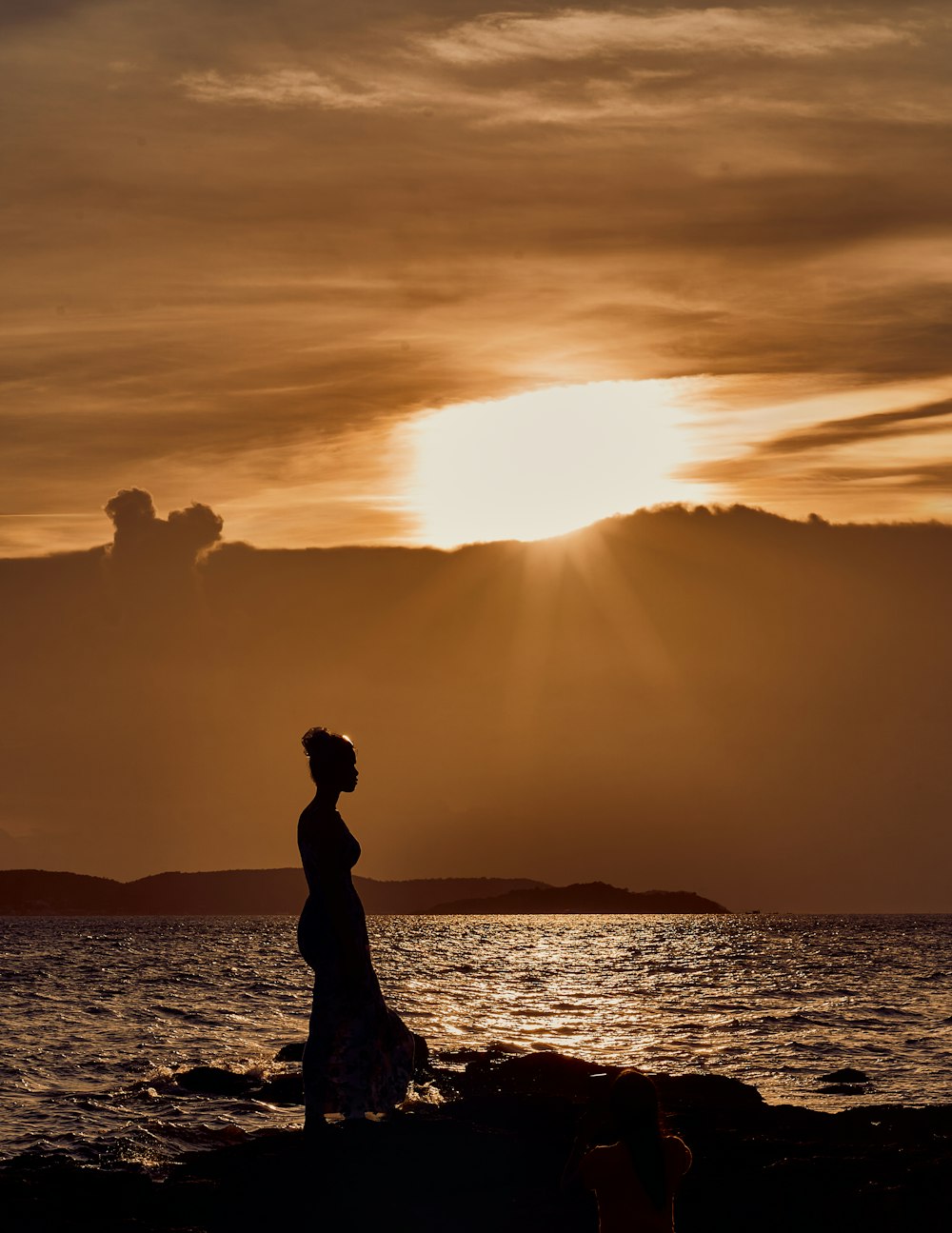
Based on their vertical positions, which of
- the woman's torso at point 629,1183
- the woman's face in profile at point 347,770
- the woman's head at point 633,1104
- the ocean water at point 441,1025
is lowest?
the ocean water at point 441,1025

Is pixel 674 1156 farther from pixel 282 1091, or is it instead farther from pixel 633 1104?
pixel 282 1091

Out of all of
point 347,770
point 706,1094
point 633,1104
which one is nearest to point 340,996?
point 347,770

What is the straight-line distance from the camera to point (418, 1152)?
15141 mm

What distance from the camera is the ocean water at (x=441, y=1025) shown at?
23.7 metres

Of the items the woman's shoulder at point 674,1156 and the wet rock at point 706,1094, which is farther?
the wet rock at point 706,1094

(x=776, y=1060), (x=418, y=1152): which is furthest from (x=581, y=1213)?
(x=776, y=1060)

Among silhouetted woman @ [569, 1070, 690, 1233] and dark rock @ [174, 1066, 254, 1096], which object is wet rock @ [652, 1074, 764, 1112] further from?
silhouetted woman @ [569, 1070, 690, 1233]

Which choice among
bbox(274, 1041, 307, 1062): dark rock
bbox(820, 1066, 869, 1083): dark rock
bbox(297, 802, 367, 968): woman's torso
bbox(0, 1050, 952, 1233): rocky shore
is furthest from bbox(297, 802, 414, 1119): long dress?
bbox(820, 1066, 869, 1083): dark rock

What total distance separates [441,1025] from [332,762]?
2769 cm

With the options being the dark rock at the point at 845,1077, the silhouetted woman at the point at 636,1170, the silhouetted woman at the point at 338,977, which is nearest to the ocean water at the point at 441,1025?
the dark rock at the point at 845,1077

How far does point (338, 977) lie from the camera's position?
1428 centimetres

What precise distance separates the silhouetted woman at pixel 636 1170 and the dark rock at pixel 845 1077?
76.0ft

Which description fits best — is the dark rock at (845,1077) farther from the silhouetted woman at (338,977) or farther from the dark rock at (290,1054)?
the silhouetted woman at (338,977)

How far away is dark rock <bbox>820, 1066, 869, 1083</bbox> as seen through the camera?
29.3m
